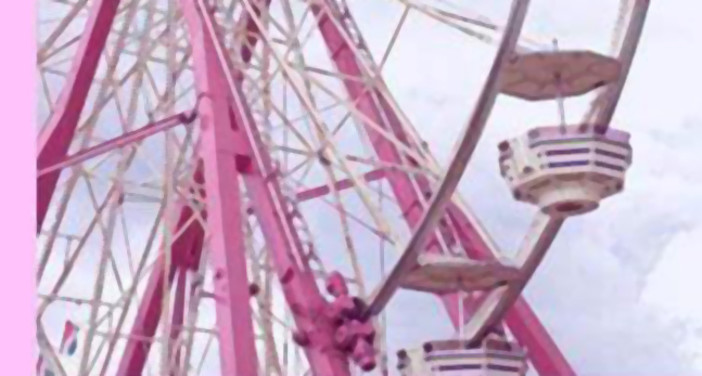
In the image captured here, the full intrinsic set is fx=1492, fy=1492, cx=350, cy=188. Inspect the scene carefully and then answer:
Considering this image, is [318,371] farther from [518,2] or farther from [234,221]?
[518,2]

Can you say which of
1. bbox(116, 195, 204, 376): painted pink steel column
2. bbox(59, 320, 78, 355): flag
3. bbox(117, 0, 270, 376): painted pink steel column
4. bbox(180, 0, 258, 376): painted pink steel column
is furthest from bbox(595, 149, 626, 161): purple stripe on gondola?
bbox(59, 320, 78, 355): flag

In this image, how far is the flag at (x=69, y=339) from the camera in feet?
44.4

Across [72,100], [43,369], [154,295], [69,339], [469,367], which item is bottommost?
[469,367]

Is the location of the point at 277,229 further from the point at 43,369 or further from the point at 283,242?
the point at 43,369

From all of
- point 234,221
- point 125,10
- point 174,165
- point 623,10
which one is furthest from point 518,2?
point 125,10

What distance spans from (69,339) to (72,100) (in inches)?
85.6

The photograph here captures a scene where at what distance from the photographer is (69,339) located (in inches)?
534

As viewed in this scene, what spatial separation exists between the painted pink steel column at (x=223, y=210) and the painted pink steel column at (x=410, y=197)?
1.38 m

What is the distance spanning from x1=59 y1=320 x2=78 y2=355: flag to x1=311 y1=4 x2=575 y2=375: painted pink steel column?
3265mm

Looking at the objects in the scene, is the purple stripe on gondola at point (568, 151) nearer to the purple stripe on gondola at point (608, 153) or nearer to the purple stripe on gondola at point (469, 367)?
the purple stripe on gondola at point (608, 153)

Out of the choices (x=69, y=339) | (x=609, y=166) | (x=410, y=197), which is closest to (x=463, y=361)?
(x=609, y=166)

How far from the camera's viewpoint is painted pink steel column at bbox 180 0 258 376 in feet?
33.9

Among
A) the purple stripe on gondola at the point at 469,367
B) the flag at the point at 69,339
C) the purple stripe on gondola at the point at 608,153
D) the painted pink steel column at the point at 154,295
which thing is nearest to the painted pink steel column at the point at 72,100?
the flag at the point at 69,339

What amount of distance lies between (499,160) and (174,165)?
3.65 meters
